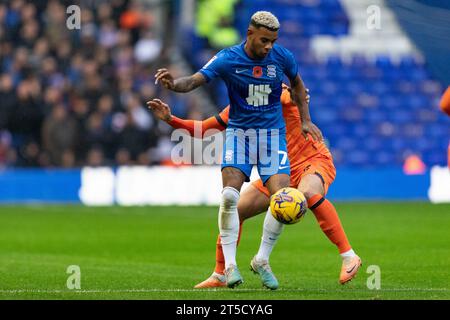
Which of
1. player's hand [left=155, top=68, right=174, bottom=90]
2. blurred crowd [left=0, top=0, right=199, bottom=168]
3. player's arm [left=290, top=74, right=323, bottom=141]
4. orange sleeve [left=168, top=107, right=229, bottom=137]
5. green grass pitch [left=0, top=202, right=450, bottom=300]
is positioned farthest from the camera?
blurred crowd [left=0, top=0, right=199, bottom=168]

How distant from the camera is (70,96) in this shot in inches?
910

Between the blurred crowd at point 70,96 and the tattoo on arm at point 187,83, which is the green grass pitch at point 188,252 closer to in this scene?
the blurred crowd at point 70,96

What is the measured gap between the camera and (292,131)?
10.1 meters

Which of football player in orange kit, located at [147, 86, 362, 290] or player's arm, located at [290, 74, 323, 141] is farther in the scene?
player's arm, located at [290, 74, 323, 141]

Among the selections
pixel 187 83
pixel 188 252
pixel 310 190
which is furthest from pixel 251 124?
pixel 188 252

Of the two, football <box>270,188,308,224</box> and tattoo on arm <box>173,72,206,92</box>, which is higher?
tattoo on arm <box>173,72,206,92</box>

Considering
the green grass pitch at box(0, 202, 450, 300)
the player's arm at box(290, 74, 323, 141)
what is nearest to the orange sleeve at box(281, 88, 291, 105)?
the player's arm at box(290, 74, 323, 141)

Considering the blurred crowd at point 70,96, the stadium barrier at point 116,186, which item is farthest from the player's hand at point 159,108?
the blurred crowd at point 70,96

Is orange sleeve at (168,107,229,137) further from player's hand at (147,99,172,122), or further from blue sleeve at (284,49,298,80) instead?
blue sleeve at (284,49,298,80)

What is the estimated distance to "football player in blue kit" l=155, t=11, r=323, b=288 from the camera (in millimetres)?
9078

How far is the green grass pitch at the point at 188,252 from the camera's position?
29.6 ft

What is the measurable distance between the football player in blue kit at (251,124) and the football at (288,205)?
0.24 m
